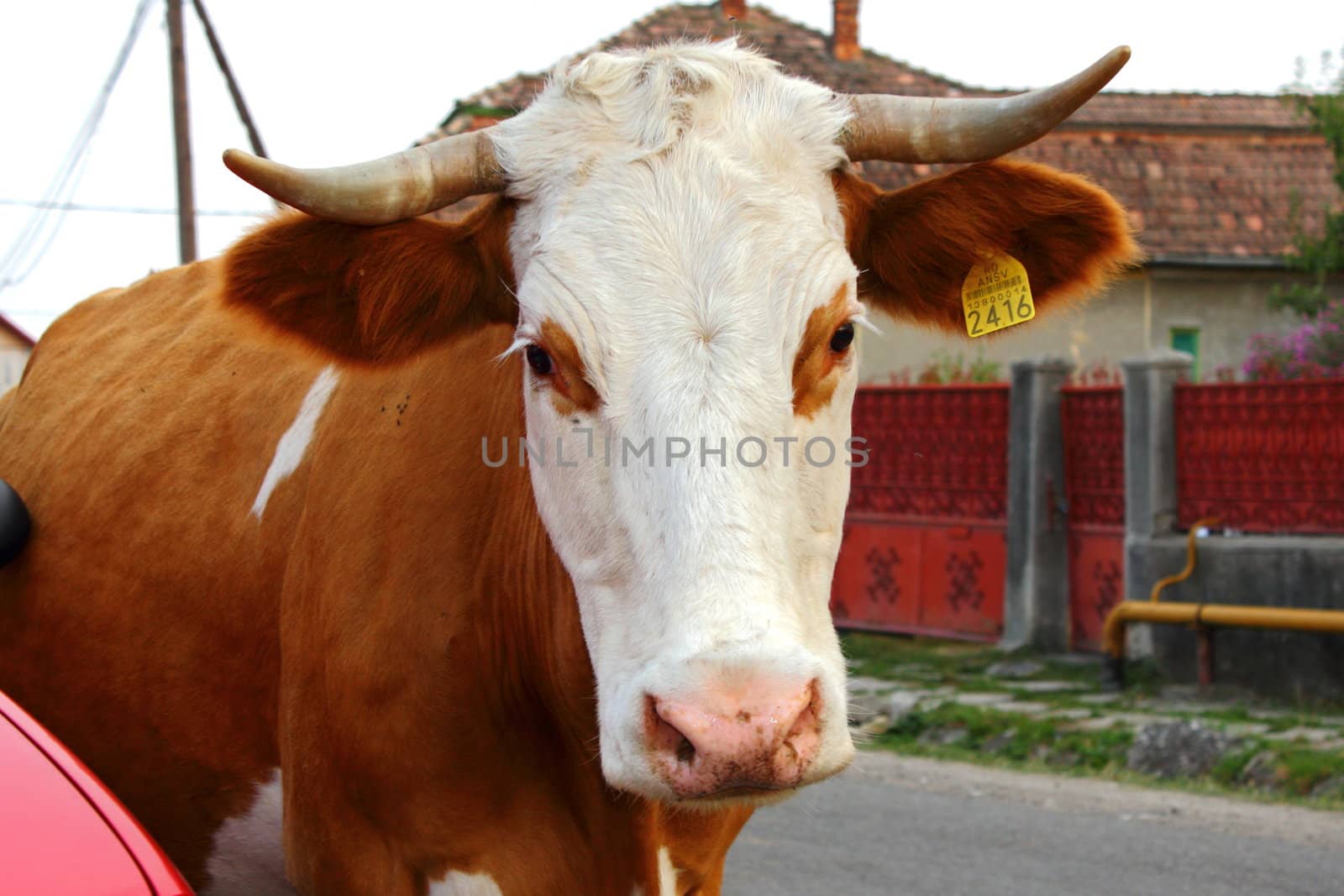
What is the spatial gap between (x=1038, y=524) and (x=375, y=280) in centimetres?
789

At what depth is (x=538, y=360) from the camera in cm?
266

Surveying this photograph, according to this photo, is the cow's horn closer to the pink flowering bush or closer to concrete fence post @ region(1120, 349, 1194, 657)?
concrete fence post @ region(1120, 349, 1194, 657)

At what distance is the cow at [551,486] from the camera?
232cm

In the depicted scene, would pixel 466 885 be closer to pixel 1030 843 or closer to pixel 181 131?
pixel 1030 843

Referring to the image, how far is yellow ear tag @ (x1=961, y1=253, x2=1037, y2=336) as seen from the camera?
3.14m

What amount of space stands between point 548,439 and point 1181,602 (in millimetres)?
7094

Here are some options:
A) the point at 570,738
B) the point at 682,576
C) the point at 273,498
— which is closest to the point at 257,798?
the point at 273,498

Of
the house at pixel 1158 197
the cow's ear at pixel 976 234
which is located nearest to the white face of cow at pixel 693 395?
the cow's ear at pixel 976 234

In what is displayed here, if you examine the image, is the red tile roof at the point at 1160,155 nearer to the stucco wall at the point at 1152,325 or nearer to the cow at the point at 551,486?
the stucco wall at the point at 1152,325

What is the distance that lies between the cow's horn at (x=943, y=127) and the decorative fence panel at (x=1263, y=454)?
20.5ft

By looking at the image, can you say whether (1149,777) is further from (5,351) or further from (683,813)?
(5,351)

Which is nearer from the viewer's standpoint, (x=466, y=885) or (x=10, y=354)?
(x=466, y=885)

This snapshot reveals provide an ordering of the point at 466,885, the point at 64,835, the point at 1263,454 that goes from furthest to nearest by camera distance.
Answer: the point at 1263,454 < the point at 466,885 < the point at 64,835

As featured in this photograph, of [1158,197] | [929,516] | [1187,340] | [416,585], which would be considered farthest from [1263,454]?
[1158,197]
